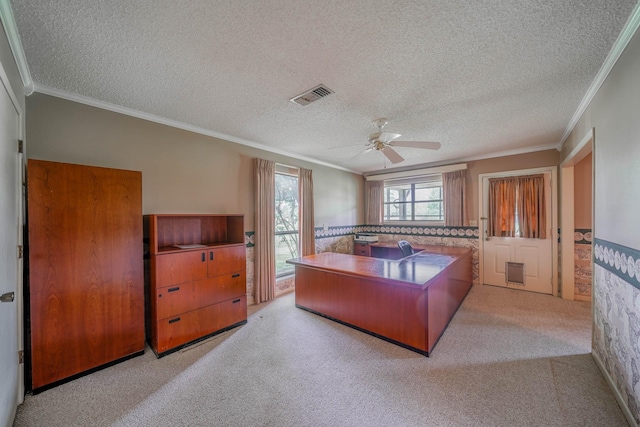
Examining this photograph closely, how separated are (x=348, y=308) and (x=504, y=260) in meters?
3.23

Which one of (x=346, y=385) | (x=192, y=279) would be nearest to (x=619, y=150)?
(x=346, y=385)

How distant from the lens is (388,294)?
8.34ft

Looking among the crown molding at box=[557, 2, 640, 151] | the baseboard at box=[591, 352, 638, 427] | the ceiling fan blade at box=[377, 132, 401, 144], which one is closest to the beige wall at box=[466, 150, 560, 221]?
the crown molding at box=[557, 2, 640, 151]

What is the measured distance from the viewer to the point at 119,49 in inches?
63.9

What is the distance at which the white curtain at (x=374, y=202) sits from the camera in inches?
226

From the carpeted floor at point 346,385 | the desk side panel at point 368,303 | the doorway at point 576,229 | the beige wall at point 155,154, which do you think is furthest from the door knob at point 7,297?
the doorway at point 576,229

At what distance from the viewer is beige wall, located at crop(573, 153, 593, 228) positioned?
139 inches

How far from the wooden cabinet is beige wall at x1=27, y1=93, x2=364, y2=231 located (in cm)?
26

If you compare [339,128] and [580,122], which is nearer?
[580,122]

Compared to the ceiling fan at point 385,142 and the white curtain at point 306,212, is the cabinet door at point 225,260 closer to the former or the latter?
the white curtain at point 306,212

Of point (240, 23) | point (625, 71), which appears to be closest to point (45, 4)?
point (240, 23)

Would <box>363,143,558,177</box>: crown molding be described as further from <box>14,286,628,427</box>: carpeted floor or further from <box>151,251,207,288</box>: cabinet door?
<box>151,251,207,288</box>: cabinet door

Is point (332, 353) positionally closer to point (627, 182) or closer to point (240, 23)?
point (627, 182)

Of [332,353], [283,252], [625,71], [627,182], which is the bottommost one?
[332,353]
